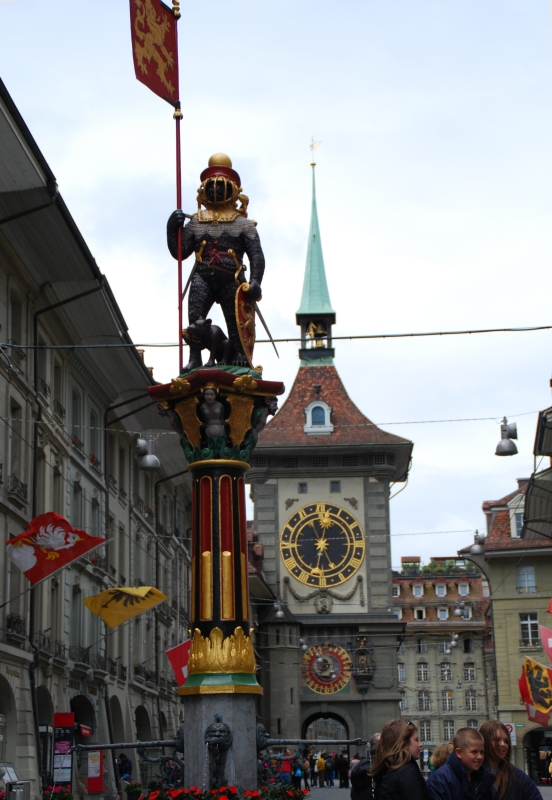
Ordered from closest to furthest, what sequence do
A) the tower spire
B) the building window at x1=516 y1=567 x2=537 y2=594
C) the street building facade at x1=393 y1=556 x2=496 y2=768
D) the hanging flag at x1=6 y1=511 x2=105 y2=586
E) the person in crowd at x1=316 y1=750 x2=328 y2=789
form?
1. the hanging flag at x1=6 y1=511 x2=105 y2=586
2. the building window at x1=516 y1=567 x2=537 y2=594
3. the person in crowd at x1=316 y1=750 x2=328 y2=789
4. the tower spire
5. the street building facade at x1=393 y1=556 x2=496 y2=768

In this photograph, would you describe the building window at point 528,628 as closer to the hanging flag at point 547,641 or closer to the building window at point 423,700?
the hanging flag at point 547,641

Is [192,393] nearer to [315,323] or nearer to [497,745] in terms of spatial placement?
[497,745]

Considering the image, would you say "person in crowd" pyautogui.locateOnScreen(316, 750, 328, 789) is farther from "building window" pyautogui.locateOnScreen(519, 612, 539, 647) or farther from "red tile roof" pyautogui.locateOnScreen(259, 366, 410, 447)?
"red tile roof" pyautogui.locateOnScreen(259, 366, 410, 447)

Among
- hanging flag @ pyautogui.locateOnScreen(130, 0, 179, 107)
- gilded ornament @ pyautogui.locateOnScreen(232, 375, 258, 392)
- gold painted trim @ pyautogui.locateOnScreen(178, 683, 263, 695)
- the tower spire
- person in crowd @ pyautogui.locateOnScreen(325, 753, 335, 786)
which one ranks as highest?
the tower spire

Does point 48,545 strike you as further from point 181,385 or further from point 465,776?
point 465,776

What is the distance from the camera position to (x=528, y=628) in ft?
184

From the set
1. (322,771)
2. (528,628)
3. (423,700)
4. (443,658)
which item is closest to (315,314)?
(528,628)

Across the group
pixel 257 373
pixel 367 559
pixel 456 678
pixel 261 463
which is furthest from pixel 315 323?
pixel 257 373

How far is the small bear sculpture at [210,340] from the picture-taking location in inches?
661

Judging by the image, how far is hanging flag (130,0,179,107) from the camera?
57.2ft

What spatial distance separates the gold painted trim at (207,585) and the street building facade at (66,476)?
4265 millimetres

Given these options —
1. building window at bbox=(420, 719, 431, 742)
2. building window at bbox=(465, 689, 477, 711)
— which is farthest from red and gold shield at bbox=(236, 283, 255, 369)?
building window at bbox=(465, 689, 477, 711)

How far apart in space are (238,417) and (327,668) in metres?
49.2

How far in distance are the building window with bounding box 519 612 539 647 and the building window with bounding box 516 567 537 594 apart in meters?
1.06
